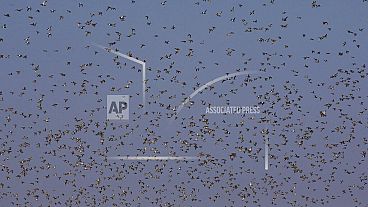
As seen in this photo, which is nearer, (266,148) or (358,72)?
(358,72)

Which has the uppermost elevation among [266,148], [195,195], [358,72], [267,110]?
[358,72]

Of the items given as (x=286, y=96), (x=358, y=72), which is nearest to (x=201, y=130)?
(x=286, y=96)

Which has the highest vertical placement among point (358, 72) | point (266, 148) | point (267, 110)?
point (358, 72)

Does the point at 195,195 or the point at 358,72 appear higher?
the point at 358,72

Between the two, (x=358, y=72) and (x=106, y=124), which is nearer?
(x=358, y=72)

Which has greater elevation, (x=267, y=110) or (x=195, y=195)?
(x=267, y=110)

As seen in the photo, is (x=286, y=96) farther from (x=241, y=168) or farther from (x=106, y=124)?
(x=106, y=124)

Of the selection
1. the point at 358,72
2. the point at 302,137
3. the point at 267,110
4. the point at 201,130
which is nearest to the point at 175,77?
the point at 201,130

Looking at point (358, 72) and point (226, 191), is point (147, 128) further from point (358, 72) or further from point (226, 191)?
point (358, 72)

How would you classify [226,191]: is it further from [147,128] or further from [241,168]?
[147,128]
